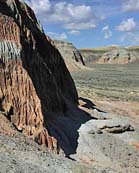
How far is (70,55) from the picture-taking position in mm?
159625

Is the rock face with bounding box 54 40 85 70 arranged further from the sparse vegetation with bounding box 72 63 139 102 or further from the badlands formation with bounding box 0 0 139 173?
the badlands formation with bounding box 0 0 139 173

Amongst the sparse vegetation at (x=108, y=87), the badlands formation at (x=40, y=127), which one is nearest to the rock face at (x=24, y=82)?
the badlands formation at (x=40, y=127)

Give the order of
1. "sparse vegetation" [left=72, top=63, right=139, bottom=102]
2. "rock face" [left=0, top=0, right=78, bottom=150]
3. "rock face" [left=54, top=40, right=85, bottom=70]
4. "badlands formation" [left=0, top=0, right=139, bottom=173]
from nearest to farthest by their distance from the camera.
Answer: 1. "badlands formation" [left=0, top=0, right=139, bottom=173]
2. "rock face" [left=0, top=0, right=78, bottom=150]
3. "sparse vegetation" [left=72, top=63, right=139, bottom=102]
4. "rock face" [left=54, top=40, right=85, bottom=70]

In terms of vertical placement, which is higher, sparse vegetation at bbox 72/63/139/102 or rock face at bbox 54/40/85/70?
rock face at bbox 54/40/85/70

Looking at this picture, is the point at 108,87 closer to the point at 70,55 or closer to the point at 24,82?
the point at 70,55

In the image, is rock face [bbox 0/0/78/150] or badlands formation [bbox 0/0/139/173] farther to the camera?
rock face [bbox 0/0/78/150]

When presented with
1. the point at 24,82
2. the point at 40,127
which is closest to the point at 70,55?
the point at 24,82

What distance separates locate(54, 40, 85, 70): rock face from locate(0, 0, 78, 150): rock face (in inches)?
4047

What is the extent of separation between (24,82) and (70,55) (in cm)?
12754

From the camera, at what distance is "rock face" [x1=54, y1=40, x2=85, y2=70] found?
14712 centimetres

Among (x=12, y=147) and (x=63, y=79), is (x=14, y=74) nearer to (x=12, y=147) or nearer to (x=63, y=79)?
(x=12, y=147)

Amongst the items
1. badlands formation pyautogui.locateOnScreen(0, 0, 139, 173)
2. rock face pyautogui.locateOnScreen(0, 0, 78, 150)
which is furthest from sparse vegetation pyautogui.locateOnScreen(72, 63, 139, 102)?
badlands formation pyautogui.locateOnScreen(0, 0, 139, 173)

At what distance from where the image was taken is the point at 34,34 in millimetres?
44000

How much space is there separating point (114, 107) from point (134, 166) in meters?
27.5
